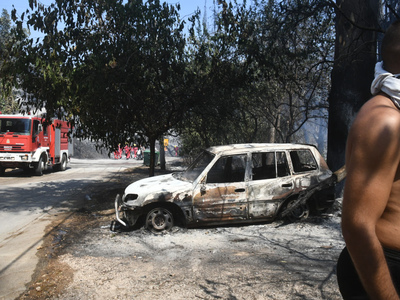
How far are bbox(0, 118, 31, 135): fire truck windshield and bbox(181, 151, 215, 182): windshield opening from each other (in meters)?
13.4

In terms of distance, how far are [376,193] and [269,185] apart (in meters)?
6.32

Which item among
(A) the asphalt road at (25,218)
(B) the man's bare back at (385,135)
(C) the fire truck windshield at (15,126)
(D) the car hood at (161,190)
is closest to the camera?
(B) the man's bare back at (385,135)

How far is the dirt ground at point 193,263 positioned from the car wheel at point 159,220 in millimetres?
157

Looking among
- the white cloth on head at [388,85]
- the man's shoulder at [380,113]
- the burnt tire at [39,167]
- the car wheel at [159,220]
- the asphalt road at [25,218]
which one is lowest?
the asphalt road at [25,218]

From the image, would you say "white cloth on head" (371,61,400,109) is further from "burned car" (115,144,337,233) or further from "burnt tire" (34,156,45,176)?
"burnt tire" (34,156,45,176)

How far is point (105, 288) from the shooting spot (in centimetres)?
451

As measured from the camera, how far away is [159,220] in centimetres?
712

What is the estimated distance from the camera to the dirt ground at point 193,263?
4352 mm

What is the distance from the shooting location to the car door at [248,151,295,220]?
7410 millimetres

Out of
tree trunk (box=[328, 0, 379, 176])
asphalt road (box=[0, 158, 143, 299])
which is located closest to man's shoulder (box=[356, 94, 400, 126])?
asphalt road (box=[0, 158, 143, 299])

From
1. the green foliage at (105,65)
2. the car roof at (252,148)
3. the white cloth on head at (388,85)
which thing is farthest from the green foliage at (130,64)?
the white cloth on head at (388,85)

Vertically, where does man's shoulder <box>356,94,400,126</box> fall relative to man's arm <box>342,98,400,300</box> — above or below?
above

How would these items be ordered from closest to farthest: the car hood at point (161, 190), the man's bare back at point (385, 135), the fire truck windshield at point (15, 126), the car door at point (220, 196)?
the man's bare back at point (385, 135)
the car hood at point (161, 190)
the car door at point (220, 196)
the fire truck windshield at point (15, 126)

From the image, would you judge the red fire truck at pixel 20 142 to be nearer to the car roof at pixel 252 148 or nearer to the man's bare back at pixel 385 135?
the car roof at pixel 252 148
